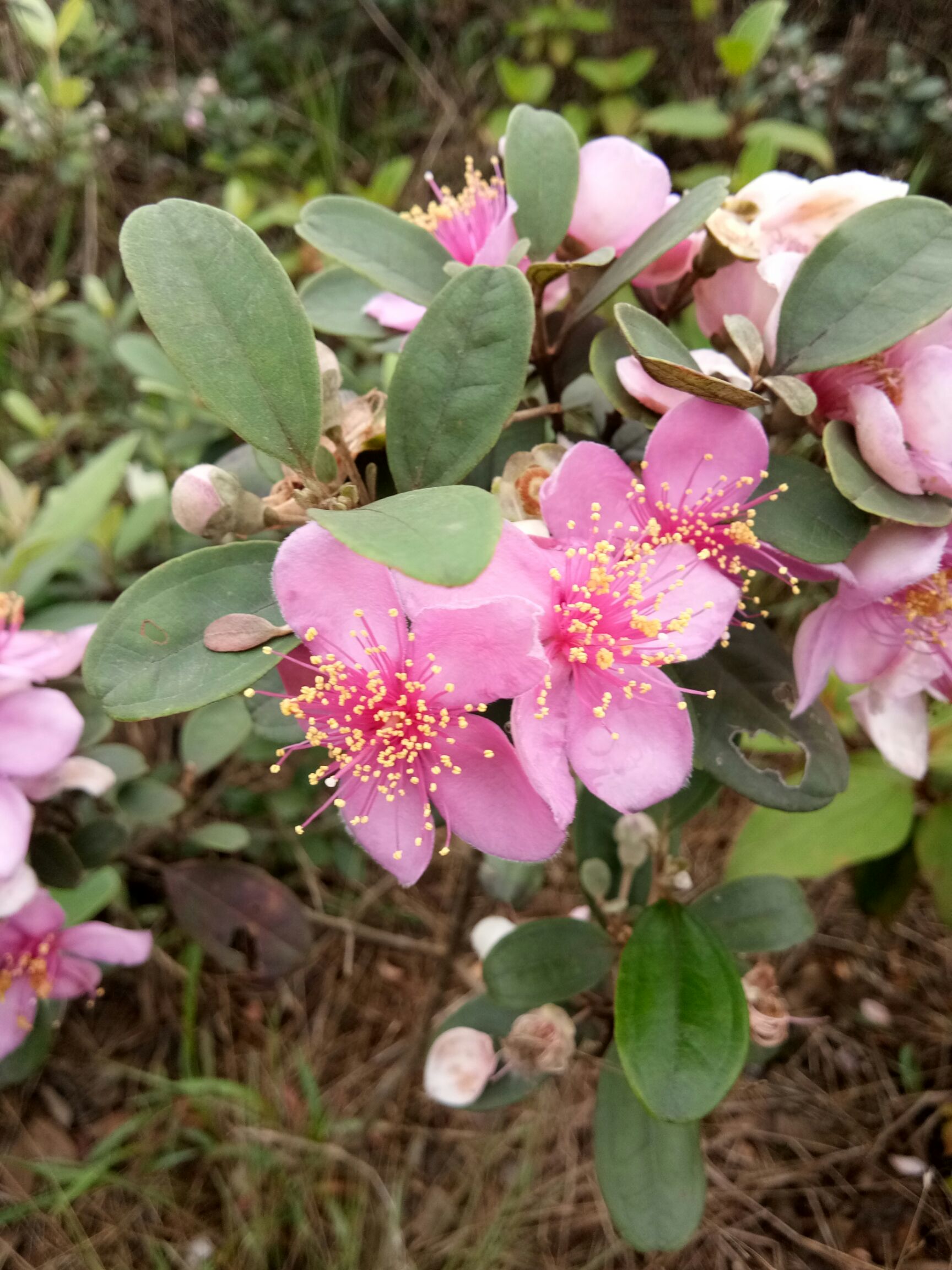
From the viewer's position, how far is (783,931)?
3.15ft

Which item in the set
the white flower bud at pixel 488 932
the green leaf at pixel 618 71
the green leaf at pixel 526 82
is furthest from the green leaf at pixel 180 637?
the green leaf at pixel 618 71

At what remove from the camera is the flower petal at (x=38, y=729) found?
0.84m

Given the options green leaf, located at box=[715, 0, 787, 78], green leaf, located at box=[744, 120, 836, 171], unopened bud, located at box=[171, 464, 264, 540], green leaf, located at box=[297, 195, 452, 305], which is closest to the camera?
unopened bud, located at box=[171, 464, 264, 540]

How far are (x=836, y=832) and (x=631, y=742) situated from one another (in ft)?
2.40

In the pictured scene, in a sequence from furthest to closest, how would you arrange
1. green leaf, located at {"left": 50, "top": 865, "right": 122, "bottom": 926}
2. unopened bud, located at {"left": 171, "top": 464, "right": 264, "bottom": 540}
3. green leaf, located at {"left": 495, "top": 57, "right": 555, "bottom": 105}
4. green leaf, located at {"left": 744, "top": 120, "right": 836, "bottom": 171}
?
green leaf, located at {"left": 495, "top": 57, "right": 555, "bottom": 105} → green leaf, located at {"left": 744, "top": 120, "right": 836, "bottom": 171} → green leaf, located at {"left": 50, "top": 865, "right": 122, "bottom": 926} → unopened bud, located at {"left": 171, "top": 464, "right": 264, "bottom": 540}

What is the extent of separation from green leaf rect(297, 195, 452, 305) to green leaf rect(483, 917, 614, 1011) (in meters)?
0.66

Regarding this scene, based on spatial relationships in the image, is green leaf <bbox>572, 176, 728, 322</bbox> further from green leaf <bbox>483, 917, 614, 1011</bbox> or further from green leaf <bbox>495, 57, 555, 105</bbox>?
green leaf <bbox>495, 57, 555, 105</bbox>

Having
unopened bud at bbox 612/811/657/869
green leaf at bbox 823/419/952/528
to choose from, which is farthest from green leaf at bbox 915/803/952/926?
green leaf at bbox 823/419/952/528

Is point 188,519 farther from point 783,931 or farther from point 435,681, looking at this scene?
point 783,931

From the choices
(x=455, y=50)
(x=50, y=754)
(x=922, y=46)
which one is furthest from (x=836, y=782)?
(x=455, y=50)

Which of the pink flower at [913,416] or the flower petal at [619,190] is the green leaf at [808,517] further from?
the flower petal at [619,190]

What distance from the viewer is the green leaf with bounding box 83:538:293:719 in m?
0.54

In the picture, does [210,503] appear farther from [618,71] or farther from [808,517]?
[618,71]

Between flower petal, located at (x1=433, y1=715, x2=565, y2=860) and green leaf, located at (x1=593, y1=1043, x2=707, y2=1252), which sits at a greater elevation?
flower petal, located at (x1=433, y1=715, x2=565, y2=860)
